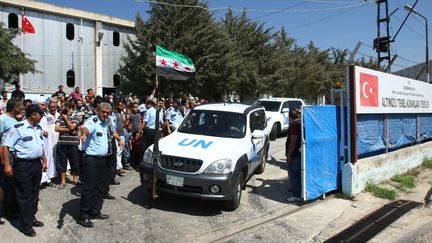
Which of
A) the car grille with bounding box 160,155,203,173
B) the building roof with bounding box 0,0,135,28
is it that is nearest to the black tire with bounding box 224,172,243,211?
the car grille with bounding box 160,155,203,173

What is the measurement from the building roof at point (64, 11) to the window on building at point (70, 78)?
11.3 ft

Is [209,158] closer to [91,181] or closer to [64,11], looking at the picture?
[91,181]

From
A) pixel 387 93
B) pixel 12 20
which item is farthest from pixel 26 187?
pixel 12 20

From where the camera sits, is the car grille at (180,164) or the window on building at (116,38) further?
the window on building at (116,38)

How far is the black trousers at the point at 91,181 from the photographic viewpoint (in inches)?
225

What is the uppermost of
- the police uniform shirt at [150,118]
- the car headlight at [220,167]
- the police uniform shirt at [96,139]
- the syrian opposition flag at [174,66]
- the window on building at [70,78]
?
the window on building at [70,78]

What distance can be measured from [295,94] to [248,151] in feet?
86.4

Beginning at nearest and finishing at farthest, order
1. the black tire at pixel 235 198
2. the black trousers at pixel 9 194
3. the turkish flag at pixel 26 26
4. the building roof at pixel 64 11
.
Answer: the black trousers at pixel 9 194
the black tire at pixel 235 198
the turkish flag at pixel 26 26
the building roof at pixel 64 11

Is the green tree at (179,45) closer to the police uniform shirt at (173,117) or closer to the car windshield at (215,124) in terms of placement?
the police uniform shirt at (173,117)

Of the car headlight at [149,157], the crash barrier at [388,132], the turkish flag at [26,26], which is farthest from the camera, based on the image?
the turkish flag at [26,26]

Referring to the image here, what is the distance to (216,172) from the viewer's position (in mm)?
6332

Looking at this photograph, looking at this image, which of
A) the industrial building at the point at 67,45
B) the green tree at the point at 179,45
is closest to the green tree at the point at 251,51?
the green tree at the point at 179,45

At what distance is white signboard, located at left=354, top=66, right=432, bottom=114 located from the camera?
835 centimetres

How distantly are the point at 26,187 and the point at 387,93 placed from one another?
8.23m
